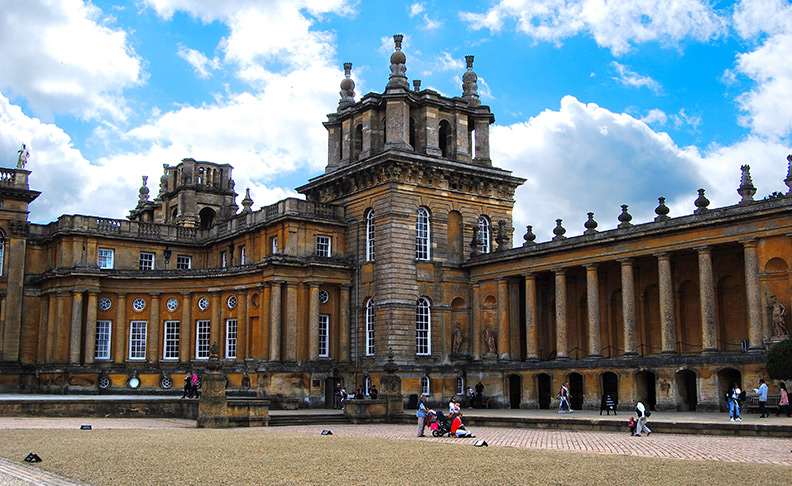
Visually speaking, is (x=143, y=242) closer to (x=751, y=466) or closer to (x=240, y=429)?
(x=240, y=429)

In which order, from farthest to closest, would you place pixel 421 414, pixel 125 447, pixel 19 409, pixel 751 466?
pixel 19 409
pixel 421 414
pixel 125 447
pixel 751 466

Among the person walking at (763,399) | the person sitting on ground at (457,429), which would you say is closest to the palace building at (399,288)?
the person walking at (763,399)

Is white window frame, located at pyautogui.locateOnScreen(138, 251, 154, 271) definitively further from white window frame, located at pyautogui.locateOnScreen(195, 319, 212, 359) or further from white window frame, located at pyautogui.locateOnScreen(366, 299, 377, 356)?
white window frame, located at pyautogui.locateOnScreen(366, 299, 377, 356)

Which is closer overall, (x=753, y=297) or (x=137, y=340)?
(x=753, y=297)

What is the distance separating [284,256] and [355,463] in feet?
80.8

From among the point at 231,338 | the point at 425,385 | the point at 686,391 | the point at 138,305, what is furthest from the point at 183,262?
the point at 686,391

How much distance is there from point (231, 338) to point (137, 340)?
19.1ft

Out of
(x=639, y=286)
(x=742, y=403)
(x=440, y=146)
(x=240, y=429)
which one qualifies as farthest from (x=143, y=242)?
(x=742, y=403)

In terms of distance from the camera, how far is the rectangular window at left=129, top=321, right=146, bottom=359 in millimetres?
46150

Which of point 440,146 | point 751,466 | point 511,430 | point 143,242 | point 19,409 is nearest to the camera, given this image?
point 751,466

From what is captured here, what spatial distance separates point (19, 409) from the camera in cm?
2991

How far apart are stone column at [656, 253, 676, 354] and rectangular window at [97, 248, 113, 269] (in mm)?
29974

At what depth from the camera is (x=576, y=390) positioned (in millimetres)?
38531

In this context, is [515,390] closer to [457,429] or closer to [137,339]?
[457,429]
